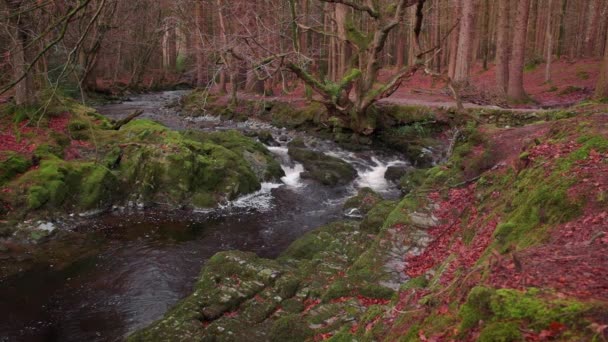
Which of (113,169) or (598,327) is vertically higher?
(598,327)

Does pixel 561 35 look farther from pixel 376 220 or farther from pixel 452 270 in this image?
pixel 452 270

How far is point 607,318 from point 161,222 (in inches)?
424

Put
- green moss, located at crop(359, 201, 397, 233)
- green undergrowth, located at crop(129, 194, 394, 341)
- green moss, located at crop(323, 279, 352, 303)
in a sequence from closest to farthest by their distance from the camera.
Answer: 1. green undergrowth, located at crop(129, 194, 394, 341)
2. green moss, located at crop(323, 279, 352, 303)
3. green moss, located at crop(359, 201, 397, 233)

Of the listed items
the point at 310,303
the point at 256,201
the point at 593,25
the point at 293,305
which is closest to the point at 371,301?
the point at 310,303

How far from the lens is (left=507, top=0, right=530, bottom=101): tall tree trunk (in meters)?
18.0

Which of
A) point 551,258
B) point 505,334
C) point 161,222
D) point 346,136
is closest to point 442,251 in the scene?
point 551,258

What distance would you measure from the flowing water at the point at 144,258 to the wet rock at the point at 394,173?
230 millimetres

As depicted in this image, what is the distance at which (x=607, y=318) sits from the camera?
99.2 inches

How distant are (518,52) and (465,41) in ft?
10.6

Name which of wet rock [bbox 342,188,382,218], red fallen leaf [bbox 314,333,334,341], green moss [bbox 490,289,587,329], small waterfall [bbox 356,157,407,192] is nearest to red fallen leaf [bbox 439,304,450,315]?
green moss [bbox 490,289,587,329]

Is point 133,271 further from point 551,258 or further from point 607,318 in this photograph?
point 607,318

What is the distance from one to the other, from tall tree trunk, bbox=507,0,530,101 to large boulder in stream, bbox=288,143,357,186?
869 centimetres

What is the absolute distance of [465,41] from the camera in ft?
69.9

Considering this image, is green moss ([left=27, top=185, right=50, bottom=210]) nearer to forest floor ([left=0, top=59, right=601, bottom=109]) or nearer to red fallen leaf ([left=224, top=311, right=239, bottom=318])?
forest floor ([left=0, top=59, right=601, bottom=109])
